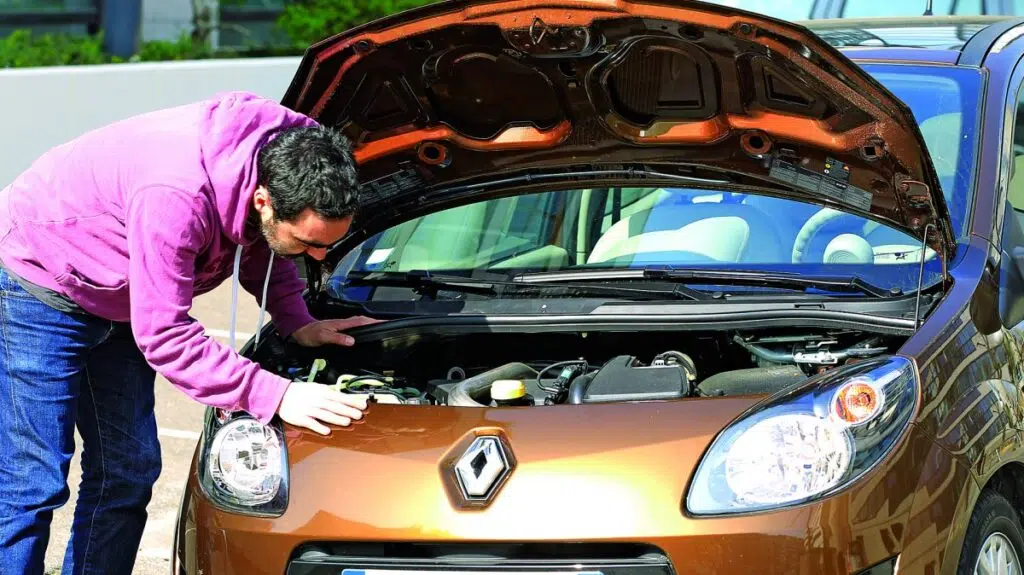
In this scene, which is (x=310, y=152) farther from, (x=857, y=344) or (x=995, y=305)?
(x=995, y=305)

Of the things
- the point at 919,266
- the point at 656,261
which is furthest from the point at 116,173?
the point at 919,266

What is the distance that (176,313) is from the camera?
10.1 ft

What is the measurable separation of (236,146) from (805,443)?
4.89 feet

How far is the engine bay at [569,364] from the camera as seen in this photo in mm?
3184

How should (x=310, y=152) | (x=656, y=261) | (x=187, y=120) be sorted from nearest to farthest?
1. (x=310, y=152)
2. (x=187, y=120)
3. (x=656, y=261)

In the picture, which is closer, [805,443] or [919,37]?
[805,443]

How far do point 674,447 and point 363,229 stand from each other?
→ 4.84 feet

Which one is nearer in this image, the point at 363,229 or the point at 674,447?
the point at 674,447

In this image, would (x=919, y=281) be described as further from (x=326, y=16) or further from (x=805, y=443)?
(x=326, y=16)

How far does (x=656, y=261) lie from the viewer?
3850 millimetres

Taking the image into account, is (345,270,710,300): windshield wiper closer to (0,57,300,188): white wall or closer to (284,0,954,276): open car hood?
(284,0,954,276): open car hood

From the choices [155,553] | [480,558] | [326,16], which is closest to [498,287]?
[480,558]

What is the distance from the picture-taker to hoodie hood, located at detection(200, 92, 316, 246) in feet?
10.2

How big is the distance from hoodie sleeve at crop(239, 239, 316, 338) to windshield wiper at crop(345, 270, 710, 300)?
0.95 ft
